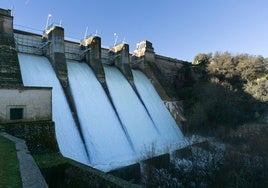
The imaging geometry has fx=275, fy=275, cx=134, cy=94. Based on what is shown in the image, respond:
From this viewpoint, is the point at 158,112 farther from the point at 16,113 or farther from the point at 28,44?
the point at 16,113

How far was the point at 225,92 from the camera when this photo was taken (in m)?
23.7

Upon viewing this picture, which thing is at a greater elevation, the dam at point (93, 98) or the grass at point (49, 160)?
the dam at point (93, 98)

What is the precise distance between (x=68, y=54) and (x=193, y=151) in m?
10.7

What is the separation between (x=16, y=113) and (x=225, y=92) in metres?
18.2

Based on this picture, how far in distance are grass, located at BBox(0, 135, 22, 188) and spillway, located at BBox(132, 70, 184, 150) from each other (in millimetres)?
11968

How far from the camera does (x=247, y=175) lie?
462 inches

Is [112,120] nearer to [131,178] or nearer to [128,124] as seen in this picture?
[128,124]

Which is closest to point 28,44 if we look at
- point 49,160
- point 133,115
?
point 133,115

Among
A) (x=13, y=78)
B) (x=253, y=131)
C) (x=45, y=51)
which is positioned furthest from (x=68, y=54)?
(x=253, y=131)

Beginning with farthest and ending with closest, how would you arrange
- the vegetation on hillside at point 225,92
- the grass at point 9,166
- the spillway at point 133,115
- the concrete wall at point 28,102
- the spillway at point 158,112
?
the vegetation on hillside at point 225,92 < the spillway at point 158,112 < the spillway at point 133,115 < the concrete wall at point 28,102 < the grass at point 9,166

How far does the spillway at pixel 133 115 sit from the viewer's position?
16.4 m

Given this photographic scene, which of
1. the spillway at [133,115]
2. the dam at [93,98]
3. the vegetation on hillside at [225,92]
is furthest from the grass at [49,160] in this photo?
the vegetation on hillside at [225,92]

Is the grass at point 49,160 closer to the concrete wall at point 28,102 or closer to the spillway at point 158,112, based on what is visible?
the concrete wall at point 28,102

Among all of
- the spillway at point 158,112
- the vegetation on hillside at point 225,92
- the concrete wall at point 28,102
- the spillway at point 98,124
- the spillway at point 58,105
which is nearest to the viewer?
the concrete wall at point 28,102
